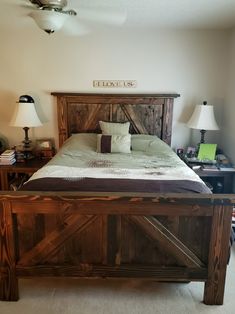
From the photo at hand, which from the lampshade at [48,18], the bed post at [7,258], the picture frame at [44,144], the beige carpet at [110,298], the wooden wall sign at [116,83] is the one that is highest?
the lampshade at [48,18]

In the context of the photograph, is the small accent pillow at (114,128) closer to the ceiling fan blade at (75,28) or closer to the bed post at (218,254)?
the ceiling fan blade at (75,28)

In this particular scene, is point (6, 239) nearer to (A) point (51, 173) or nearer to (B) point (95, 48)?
(A) point (51, 173)

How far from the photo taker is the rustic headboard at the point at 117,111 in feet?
11.8

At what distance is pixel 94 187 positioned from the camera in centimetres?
209

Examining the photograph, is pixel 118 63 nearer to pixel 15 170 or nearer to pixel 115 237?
pixel 15 170

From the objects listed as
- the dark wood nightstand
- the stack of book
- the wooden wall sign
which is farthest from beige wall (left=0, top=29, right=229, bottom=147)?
the dark wood nightstand

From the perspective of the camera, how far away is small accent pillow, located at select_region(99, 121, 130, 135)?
3.41 meters

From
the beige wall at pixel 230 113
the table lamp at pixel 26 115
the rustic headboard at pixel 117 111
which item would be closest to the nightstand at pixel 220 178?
the beige wall at pixel 230 113

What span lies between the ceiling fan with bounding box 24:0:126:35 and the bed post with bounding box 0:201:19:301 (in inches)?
61.7

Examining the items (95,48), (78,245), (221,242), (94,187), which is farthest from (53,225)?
(95,48)

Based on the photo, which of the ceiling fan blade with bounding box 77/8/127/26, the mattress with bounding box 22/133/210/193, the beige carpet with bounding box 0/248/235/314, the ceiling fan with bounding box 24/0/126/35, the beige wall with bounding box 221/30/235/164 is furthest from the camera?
the beige wall with bounding box 221/30/235/164

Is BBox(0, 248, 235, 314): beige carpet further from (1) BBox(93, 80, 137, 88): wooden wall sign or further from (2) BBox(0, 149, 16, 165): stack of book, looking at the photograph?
(1) BBox(93, 80, 137, 88): wooden wall sign

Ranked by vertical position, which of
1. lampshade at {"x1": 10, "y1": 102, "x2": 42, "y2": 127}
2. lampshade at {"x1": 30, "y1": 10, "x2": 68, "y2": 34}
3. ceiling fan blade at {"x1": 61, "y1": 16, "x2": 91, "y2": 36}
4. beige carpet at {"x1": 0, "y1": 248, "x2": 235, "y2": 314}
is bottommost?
beige carpet at {"x1": 0, "y1": 248, "x2": 235, "y2": 314}

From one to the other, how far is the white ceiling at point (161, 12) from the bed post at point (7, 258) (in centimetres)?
172
